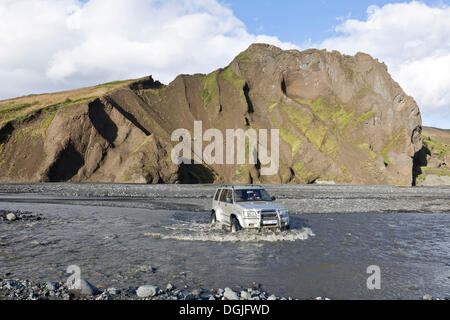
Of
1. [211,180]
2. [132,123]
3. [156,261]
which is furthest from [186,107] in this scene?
[156,261]

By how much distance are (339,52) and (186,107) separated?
2456 inches

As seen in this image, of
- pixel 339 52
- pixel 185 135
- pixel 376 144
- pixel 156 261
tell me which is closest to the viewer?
pixel 156 261

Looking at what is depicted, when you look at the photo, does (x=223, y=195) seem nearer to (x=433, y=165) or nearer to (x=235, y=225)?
(x=235, y=225)

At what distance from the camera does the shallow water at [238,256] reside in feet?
27.0

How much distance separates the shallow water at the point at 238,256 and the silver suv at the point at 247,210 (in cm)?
51

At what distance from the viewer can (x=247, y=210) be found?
1377cm

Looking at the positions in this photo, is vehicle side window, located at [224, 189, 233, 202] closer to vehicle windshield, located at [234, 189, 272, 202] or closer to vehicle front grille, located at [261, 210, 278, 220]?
vehicle windshield, located at [234, 189, 272, 202]

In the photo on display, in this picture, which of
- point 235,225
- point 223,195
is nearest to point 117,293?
point 235,225

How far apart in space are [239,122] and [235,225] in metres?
101

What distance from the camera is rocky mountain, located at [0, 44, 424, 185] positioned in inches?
3474

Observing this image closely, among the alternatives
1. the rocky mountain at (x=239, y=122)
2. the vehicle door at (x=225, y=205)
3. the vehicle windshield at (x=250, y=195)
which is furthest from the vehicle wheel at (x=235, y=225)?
the rocky mountain at (x=239, y=122)

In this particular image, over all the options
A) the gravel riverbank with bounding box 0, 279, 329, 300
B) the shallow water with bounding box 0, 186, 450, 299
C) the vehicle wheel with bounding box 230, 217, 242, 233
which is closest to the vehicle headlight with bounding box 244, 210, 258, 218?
the vehicle wheel with bounding box 230, 217, 242, 233

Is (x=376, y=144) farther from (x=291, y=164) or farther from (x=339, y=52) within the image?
(x=339, y=52)
